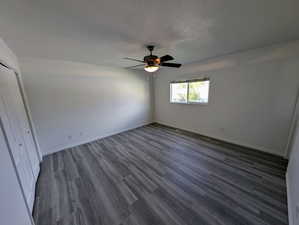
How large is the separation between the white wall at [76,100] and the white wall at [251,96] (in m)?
2.41

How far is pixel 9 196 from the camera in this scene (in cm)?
99

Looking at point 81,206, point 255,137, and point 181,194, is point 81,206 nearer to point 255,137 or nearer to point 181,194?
point 181,194

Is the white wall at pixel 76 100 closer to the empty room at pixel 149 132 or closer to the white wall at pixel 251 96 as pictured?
the empty room at pixel 149 132

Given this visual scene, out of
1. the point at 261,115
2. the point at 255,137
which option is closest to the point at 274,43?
the point at 261,115

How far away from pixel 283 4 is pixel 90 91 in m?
4.00

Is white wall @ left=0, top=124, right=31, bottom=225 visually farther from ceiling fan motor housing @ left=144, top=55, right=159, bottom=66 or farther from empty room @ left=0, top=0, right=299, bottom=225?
ceiling fan motor housing @ left=144, top=55, right=159, bottom=66

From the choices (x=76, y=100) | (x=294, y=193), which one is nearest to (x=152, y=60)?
(x=76, y=100)

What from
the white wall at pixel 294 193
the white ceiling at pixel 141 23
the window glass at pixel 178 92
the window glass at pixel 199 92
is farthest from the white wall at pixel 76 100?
the white wall at pixel 294 193

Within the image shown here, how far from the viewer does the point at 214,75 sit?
326 cm

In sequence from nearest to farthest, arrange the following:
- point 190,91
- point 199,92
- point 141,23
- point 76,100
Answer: point 141,23 < point 76,100 < point 199,92 < point 190,91

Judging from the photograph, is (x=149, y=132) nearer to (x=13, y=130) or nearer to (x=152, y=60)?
(x=152, y=60)

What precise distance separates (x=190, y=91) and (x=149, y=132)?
2111mm

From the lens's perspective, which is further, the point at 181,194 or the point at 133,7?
the point at 181,194

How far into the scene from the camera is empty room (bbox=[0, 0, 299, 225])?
51.4 inches
